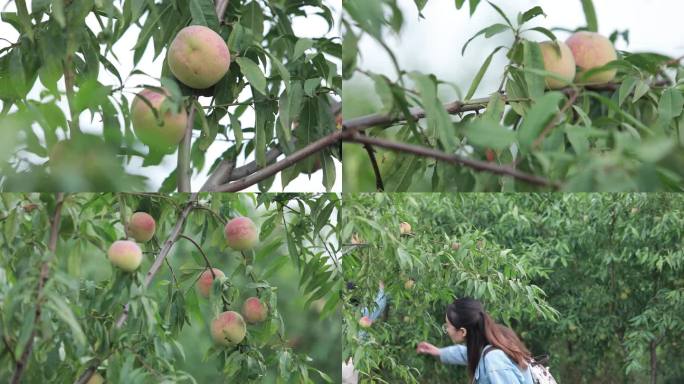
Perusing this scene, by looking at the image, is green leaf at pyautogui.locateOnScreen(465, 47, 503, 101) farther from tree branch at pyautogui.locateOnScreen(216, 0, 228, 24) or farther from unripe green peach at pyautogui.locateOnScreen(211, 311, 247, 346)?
unripe green peach at pyautogui.locateOnScreen(211, 311, 247, 346)

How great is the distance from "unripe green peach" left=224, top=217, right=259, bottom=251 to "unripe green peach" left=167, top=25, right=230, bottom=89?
0.27 metres

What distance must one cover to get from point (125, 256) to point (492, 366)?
2.46 ft

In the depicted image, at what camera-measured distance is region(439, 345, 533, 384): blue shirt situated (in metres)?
1.55

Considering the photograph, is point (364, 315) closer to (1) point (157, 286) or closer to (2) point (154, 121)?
(1) point (157, 286)

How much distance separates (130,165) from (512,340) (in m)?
0.80

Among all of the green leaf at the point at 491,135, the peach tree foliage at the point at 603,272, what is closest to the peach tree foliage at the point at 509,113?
the peach tree foliage at the point at 603,272

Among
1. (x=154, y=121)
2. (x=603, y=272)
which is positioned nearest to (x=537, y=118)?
(x=154, y=121)

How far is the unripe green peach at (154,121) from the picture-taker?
1.24m

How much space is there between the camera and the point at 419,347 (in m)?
1.58

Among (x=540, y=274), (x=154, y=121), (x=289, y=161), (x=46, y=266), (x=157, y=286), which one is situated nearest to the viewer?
(x=46, y=266)

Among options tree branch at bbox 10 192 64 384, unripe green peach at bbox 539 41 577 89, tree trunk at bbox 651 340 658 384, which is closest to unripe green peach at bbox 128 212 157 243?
tree branch at bbox 10 192 64 384

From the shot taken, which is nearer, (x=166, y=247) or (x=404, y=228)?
(x=166, y=247)

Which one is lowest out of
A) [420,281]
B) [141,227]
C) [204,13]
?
[420,281]

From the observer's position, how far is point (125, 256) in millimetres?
1200
